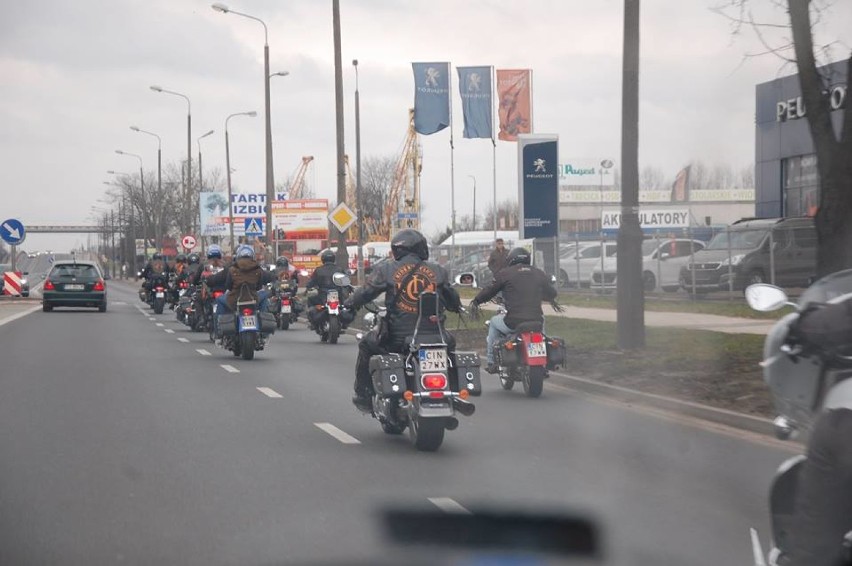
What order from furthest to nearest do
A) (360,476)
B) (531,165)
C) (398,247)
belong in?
(531,165) → (398,247) → (360,476)

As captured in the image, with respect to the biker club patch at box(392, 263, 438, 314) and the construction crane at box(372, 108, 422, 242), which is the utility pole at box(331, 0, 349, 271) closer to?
the biker club patch at box(392, 263, 438, 314)

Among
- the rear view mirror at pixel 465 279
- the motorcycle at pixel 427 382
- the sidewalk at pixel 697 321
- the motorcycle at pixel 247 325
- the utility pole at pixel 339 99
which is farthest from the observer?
the utility pole at pixel 339 99

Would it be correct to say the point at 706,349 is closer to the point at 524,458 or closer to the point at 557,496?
the point at 524,458

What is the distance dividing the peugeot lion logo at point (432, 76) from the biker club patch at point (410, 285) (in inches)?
1307

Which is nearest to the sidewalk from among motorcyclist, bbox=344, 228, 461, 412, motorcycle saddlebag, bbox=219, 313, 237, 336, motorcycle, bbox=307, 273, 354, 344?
motorcycle, bbox=307, 273, 354, 344

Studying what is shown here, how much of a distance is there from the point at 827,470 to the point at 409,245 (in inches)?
254

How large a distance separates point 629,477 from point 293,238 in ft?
226

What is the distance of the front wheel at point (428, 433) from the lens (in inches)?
398

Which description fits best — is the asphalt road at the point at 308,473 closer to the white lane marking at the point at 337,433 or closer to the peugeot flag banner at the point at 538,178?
the white lane marking at the point at 337,433

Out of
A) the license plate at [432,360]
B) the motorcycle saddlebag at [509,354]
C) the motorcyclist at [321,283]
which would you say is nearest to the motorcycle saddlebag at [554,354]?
the motorcycle saddlebag at [509,354]

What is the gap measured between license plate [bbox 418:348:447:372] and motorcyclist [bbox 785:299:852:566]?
5528 millimetres

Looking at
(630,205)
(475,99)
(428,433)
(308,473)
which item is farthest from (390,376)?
(475,99)

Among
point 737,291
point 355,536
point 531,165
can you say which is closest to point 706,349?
point 531,165

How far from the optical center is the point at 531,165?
20.8m
